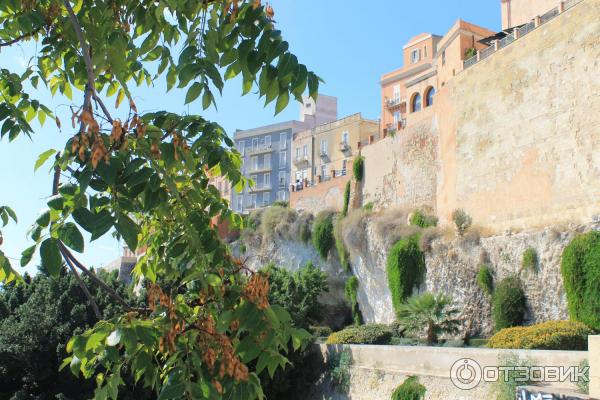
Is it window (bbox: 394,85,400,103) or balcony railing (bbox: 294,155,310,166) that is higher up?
window (bbox: 394,85,400,103)

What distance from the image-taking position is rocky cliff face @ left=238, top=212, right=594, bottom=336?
19781 mm

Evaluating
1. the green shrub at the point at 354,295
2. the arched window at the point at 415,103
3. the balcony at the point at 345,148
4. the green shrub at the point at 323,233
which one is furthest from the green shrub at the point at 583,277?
the balcony at the point at 345,148

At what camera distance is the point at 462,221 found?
24406 mm

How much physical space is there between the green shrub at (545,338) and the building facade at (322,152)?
960 inches

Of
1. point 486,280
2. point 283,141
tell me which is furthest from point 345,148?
point 486,280

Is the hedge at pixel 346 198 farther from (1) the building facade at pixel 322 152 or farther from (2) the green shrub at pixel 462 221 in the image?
(2) the green shrub at pixel 462 221

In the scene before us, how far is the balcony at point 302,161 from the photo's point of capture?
→ 52.5 m

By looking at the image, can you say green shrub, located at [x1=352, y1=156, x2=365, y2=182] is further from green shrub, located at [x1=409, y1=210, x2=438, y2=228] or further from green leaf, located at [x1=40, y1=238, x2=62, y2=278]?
green leaf, located at [x1=40, y1=238, x2=62, y2=278]

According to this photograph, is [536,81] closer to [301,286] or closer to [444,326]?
[444,326]

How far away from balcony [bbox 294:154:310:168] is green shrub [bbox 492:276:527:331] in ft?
107

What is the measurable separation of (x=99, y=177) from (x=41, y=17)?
35.6 inches

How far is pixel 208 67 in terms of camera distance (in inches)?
105

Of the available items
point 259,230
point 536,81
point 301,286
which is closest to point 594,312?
point 536,81

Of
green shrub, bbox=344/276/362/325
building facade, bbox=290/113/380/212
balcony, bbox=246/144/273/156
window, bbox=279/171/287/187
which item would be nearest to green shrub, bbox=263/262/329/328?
green shrub, bbox=344/276/362/325
